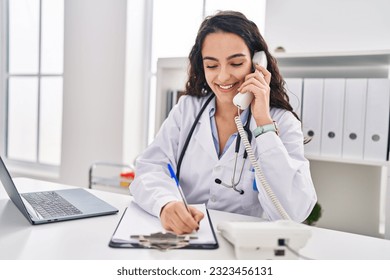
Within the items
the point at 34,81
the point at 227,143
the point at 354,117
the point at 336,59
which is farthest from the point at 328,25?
the point at 34,81

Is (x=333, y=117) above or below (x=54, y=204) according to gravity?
above

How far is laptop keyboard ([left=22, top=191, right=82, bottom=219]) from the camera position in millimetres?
938

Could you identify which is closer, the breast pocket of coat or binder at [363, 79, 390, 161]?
the breast pocket of coat

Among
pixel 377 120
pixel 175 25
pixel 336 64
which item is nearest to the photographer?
pixel 377 120

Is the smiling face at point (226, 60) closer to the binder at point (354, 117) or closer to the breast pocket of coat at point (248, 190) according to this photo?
the breast pocket of coat at point (248, 190)

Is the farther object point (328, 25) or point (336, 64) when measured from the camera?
point (328, 25)

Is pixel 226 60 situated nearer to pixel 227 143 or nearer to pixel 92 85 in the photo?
pixel 227 143

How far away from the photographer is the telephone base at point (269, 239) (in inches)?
25.5

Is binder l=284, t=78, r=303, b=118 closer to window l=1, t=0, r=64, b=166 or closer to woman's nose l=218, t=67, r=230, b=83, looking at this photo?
woman's nose l=218, t=67, r=230, b=83

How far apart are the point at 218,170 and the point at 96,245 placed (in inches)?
20.8

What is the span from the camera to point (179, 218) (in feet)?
2.65

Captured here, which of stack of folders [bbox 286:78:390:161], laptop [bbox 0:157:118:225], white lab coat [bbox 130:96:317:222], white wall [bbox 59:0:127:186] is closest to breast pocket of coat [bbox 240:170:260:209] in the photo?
white lab coat [bbox 130:96:317:222]

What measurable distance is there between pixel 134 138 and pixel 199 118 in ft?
5.10
